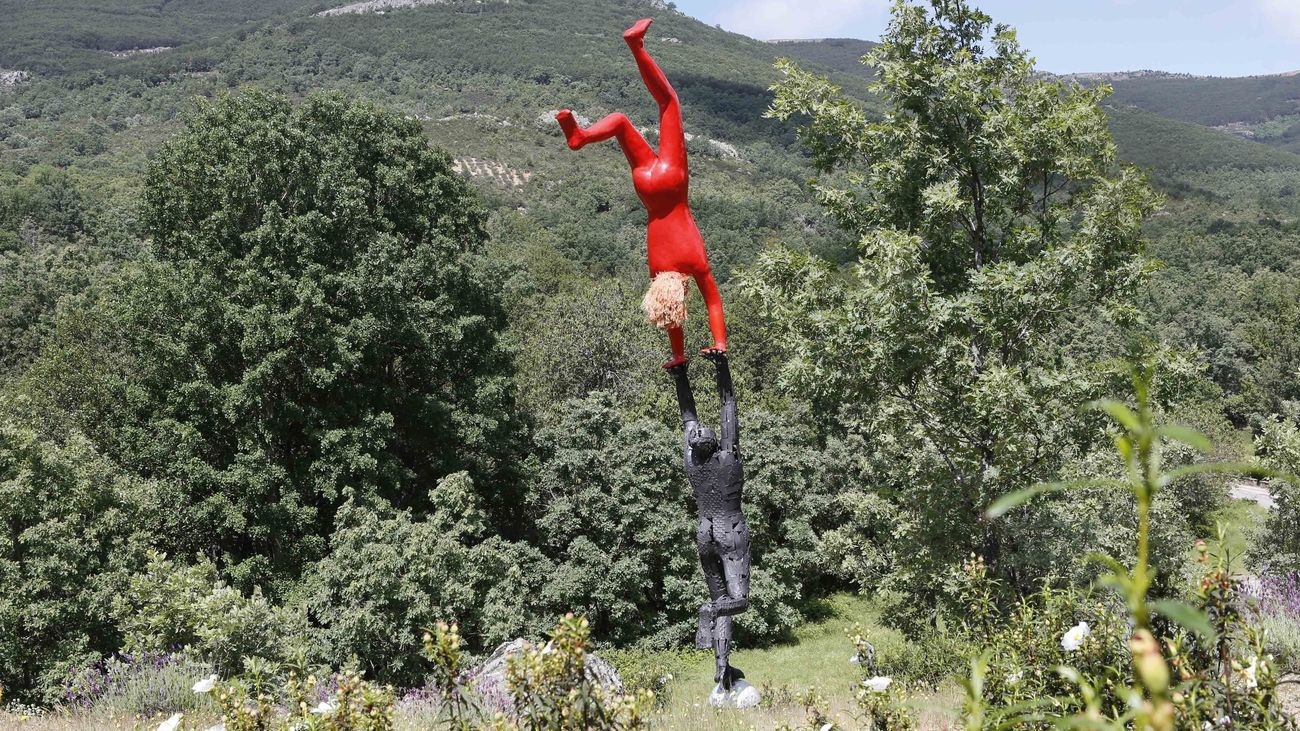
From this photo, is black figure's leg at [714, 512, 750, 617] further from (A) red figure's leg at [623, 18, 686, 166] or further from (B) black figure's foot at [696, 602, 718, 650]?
(A) red figure's leg at [623, 18, 686, 166]

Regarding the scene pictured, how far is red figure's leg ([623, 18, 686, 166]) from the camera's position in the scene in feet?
19.9

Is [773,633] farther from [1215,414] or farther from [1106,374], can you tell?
[1215,414]

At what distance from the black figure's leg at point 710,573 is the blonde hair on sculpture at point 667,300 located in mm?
1694

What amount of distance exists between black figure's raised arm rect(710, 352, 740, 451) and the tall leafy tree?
7.37 ft

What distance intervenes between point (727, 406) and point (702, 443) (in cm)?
40

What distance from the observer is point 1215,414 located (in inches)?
1259

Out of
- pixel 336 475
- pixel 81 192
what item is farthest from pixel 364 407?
pixel 81 192

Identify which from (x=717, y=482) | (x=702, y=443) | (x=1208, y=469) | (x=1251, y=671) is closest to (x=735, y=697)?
(x=717, y=482)

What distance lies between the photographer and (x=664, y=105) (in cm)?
616

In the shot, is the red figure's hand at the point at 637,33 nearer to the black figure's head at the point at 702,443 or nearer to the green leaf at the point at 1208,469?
the black figure's head at the point at 702,443

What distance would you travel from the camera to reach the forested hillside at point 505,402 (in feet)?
27.5

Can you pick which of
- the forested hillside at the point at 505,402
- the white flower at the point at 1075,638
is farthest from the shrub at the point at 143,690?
the white flower at the point at 1075,638

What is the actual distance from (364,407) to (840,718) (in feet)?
41.0

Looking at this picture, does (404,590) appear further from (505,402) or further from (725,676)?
(725,676)
